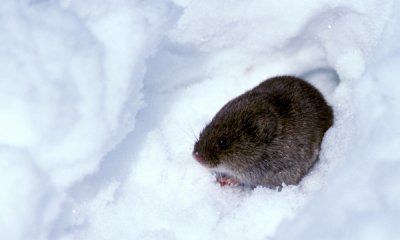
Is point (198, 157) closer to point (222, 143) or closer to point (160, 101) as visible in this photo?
point (222, 143)

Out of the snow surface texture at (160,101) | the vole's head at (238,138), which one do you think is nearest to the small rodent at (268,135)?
the vole's head at (238,138)

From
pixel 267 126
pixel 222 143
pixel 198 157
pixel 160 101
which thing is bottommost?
pixel 160 101

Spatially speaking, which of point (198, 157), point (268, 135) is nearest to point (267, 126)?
point (268, 135)

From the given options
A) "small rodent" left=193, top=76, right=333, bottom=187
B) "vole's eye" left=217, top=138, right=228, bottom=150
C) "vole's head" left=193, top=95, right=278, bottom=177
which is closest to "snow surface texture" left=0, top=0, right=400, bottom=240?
"small rodent" left=193, top=76, right=333, bottom=187

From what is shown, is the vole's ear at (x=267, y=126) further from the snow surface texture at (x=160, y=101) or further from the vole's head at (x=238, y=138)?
the snow surface texture at (x=160, y=101)

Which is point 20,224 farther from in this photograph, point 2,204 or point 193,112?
point 193,112

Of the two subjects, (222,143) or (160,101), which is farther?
(160,101)

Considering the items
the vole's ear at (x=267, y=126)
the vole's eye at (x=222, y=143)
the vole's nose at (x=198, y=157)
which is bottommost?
the vole's nose at (x=198, y=157)
